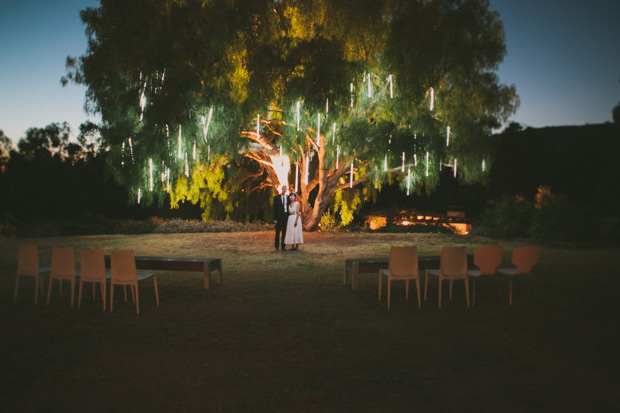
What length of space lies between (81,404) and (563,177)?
21151 mm

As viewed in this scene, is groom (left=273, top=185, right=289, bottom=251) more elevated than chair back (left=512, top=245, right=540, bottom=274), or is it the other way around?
groom (left=273, top=185, right=289, bottom=251)

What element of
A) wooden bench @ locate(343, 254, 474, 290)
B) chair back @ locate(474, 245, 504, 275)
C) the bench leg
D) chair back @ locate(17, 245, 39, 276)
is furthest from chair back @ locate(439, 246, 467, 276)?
chair back @ locate(17, 245, 39, 276)

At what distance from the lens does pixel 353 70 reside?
30.7ft

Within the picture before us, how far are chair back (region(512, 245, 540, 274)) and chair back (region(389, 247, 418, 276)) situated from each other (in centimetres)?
125

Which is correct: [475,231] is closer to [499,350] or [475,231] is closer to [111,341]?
[499,350]

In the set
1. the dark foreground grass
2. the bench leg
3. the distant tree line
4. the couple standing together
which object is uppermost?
the distant tree line

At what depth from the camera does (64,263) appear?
5.03 metres

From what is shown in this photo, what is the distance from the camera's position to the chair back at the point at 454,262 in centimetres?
496

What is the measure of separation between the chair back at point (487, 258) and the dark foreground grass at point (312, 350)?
0.36 meters

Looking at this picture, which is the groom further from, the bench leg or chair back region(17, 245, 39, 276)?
chair back region(17, 245, 39, 276)

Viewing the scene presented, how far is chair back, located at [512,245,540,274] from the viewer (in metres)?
5.27

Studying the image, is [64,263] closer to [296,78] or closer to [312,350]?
[312,350]

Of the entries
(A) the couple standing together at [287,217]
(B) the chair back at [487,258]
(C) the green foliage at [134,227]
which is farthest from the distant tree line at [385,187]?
(B) the chair back at [487,258]

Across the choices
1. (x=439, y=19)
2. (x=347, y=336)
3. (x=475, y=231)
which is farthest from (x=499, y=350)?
(x=475, y=231)
